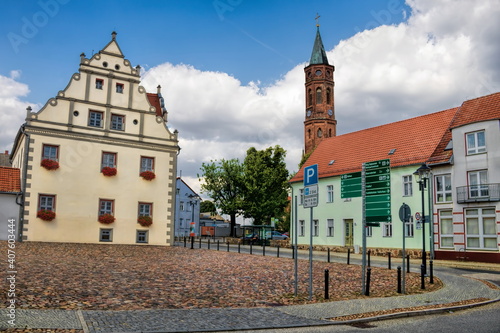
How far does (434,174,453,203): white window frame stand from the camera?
31.0 meters

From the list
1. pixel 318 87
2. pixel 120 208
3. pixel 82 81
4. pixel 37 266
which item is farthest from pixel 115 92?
pixel 318 87

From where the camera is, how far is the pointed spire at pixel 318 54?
87250mm

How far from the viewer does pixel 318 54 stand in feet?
289

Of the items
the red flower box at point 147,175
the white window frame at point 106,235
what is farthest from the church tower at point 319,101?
the white window frame at point 106,235

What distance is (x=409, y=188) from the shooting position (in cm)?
3412

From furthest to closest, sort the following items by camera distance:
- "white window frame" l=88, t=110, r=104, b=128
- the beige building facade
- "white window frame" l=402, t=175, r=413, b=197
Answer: "white window frame" l=88, t=110, r=104, b=128
"white window frame" l=402, t=175, r=413, b=197
the beige building facade

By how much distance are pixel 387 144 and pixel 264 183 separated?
23.0 m

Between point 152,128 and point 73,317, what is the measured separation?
95.9 ft

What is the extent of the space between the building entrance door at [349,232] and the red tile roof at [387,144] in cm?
433

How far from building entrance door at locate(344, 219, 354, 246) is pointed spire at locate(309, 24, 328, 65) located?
176 ft

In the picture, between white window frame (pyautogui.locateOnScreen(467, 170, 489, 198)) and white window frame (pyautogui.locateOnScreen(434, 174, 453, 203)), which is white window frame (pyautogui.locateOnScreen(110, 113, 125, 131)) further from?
white window frame (pyautogui.locateOnScreen(467, 170, 489, 198))

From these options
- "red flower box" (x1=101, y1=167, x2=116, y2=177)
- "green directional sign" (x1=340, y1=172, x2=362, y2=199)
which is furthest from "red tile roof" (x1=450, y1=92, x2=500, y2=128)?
"red flower box" (x1=101, y1=167, x2=116, y2=177)

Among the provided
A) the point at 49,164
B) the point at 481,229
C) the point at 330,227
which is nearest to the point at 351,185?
the point at 481,229

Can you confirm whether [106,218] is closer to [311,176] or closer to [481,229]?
[311,176]
